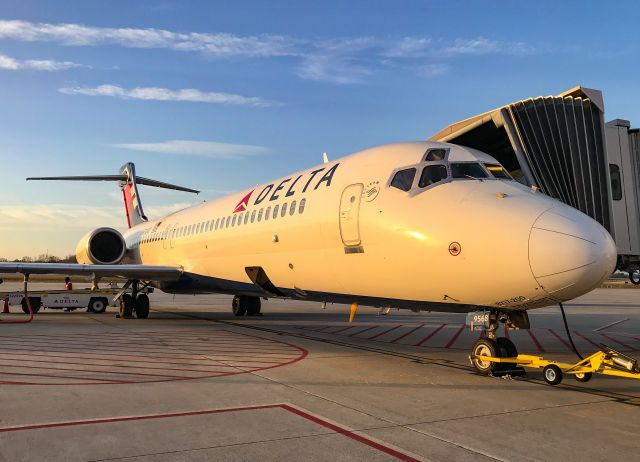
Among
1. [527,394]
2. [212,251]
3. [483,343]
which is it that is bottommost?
[527,394]

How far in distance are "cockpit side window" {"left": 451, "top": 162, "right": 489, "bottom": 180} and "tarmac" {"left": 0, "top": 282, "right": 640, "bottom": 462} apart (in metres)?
2.89

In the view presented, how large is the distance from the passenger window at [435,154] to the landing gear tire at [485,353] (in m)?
2.78

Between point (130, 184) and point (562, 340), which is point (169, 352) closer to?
point (562, 340)

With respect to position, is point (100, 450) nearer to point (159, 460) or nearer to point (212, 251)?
point (159, 460)

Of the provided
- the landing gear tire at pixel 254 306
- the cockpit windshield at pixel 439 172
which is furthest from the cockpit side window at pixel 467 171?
the landing gear tire at pixel 254 306

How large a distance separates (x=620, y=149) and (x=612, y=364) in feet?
20.4

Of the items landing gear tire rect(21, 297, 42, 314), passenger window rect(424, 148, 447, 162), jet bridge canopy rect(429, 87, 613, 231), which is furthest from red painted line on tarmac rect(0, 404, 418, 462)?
landing gear tire rect(21, 297, 42, 314)

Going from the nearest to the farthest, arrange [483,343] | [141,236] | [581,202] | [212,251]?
[483,343], [581,202], [212,251], [141,236]

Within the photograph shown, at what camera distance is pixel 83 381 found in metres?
7.25

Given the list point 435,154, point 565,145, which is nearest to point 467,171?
point 435,154

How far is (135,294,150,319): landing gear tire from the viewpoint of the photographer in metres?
19.0

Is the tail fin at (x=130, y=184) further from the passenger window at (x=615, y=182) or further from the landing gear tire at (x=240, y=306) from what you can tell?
the passenger window at (x=615, y=182)

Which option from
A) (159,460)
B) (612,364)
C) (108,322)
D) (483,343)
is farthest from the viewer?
(108,322)

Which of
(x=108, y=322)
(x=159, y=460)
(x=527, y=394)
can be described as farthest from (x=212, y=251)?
(x=159, y=460)
